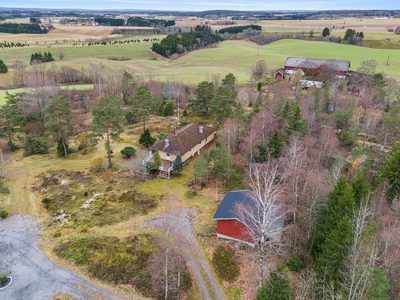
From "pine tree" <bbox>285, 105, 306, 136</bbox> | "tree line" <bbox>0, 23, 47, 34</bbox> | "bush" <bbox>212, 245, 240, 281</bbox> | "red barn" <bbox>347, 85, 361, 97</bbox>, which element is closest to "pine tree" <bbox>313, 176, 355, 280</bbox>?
"bush" <bbox>212, 245, 240, 281</bbox>

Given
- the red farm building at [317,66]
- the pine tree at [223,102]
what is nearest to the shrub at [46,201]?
the pine tree at [223,102]

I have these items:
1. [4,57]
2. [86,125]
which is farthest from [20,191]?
[4,57]

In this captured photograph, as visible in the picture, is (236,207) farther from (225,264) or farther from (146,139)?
(146,139)

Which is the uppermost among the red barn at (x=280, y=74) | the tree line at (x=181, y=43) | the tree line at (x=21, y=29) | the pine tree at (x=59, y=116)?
the tree line at (x=21, y=29)

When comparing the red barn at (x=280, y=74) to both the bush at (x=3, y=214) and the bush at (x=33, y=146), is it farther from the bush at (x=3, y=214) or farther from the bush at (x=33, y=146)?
the bush at (x=3, y=214)

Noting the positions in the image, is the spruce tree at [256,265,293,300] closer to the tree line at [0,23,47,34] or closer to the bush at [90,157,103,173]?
the bush at [90,157,103,173]

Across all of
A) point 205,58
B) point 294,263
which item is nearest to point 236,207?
point 294,263
